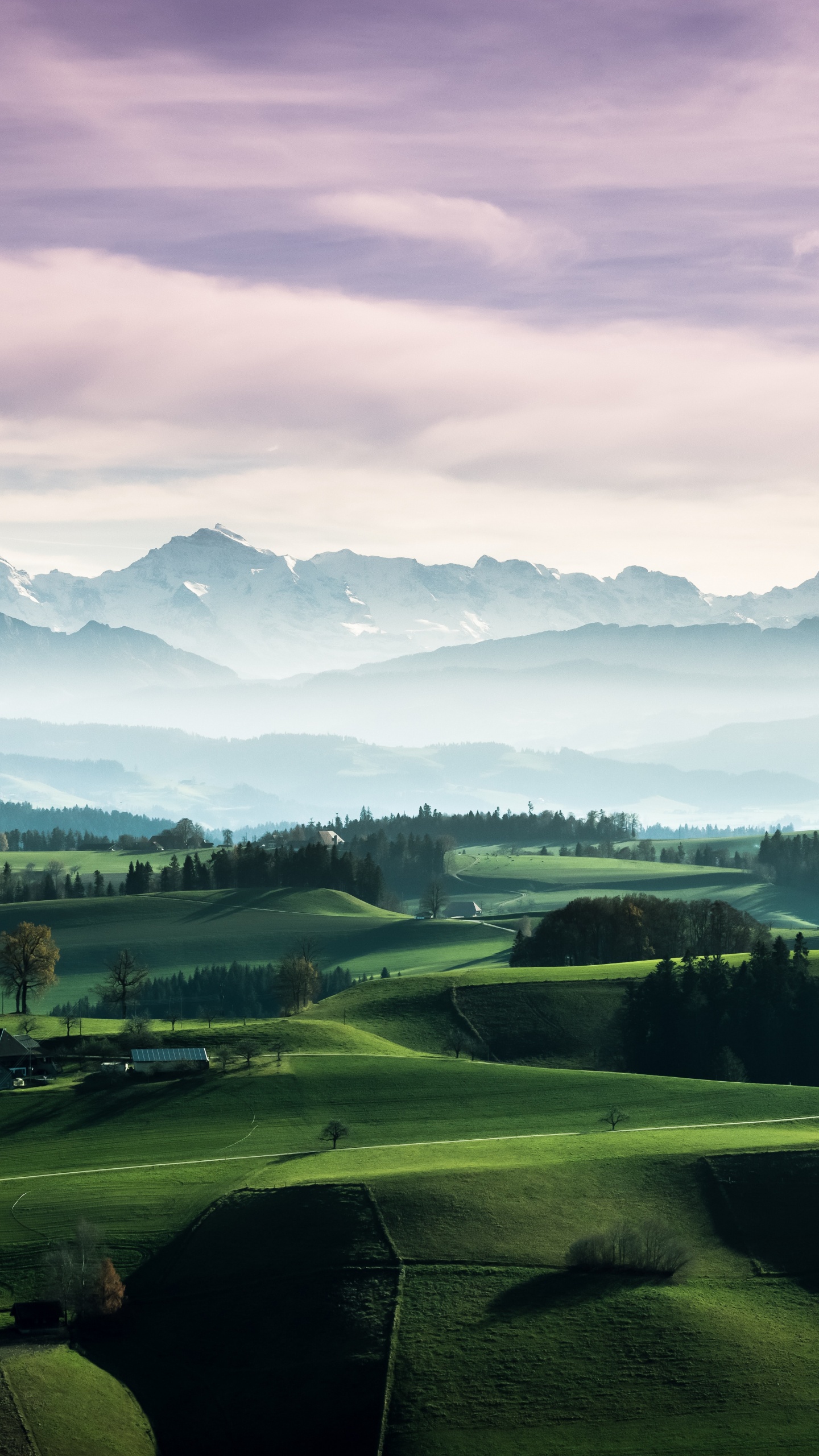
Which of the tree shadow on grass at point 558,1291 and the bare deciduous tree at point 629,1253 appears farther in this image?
the bare deciduous tree at point 629,1253

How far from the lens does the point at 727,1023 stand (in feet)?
465

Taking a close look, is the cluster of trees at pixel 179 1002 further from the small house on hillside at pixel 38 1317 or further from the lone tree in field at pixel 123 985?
the small house on hillside at pixel 38 1317

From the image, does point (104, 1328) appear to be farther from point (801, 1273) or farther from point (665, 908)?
point (665, 908)

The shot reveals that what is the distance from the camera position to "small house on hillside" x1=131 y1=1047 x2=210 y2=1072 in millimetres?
116250

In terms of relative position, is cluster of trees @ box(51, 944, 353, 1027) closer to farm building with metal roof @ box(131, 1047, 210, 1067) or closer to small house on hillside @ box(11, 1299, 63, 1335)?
farm building with metal roof @ box(131, 1047, 210, 1067)

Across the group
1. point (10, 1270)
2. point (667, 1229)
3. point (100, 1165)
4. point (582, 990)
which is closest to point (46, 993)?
point (582, 990)

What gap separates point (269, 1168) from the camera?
94062mm

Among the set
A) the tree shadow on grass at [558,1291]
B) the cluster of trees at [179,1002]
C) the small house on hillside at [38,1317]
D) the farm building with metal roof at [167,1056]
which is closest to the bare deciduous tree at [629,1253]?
the tree shadow on grass at [558,1291]

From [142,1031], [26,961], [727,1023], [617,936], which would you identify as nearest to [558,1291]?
[142,1031]

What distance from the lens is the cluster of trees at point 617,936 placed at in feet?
591

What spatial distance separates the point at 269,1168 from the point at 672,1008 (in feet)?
200

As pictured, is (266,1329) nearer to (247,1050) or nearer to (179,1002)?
(247,1050)

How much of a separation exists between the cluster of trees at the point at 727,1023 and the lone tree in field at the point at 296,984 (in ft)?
139

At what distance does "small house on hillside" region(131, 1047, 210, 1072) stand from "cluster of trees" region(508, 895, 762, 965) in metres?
71.2
